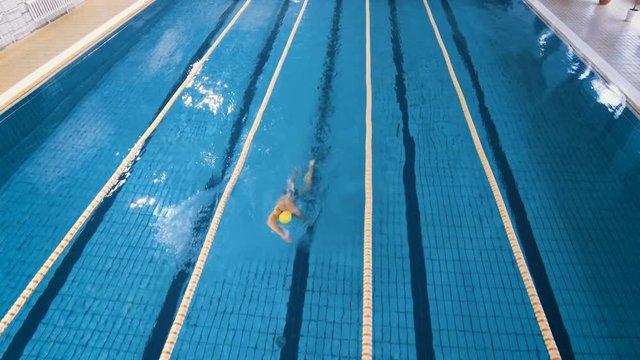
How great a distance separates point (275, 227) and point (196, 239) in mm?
742

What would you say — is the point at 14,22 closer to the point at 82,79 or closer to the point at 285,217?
the point at 82,79

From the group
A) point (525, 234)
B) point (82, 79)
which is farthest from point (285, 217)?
point (82, 79)

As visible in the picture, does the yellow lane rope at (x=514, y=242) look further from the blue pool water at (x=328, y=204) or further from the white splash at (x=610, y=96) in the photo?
the white splash at (x=610, y=96)

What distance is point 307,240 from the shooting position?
336 centimetres

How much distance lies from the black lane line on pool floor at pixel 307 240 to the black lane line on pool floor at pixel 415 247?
83 centimetres

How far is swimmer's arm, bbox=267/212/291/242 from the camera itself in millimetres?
3252

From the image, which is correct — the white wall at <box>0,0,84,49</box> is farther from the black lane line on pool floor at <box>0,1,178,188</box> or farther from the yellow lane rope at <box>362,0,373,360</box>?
the yellow lane rope at <box>362,0,373,360</box>

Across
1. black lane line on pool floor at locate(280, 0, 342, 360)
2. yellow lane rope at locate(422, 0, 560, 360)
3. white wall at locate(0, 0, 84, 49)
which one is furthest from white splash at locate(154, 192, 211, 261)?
white wall at locate(0, 0, 84, 49)

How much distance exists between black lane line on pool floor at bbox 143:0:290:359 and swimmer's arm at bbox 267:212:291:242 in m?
0.65

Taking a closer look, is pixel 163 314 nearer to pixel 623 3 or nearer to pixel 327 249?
pixel 327 249

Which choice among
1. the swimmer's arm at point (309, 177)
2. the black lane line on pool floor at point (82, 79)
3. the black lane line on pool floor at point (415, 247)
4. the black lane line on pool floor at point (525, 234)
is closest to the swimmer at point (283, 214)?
the swimmer's arm at point (309, 177)

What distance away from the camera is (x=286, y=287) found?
9.93ft

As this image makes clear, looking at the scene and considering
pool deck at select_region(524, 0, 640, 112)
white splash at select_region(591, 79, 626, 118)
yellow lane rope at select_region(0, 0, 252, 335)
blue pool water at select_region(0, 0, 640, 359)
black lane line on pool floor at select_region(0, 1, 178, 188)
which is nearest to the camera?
blue pool water at select_region(0, 0, 640, 359)

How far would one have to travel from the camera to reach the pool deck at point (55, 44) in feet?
16.8
